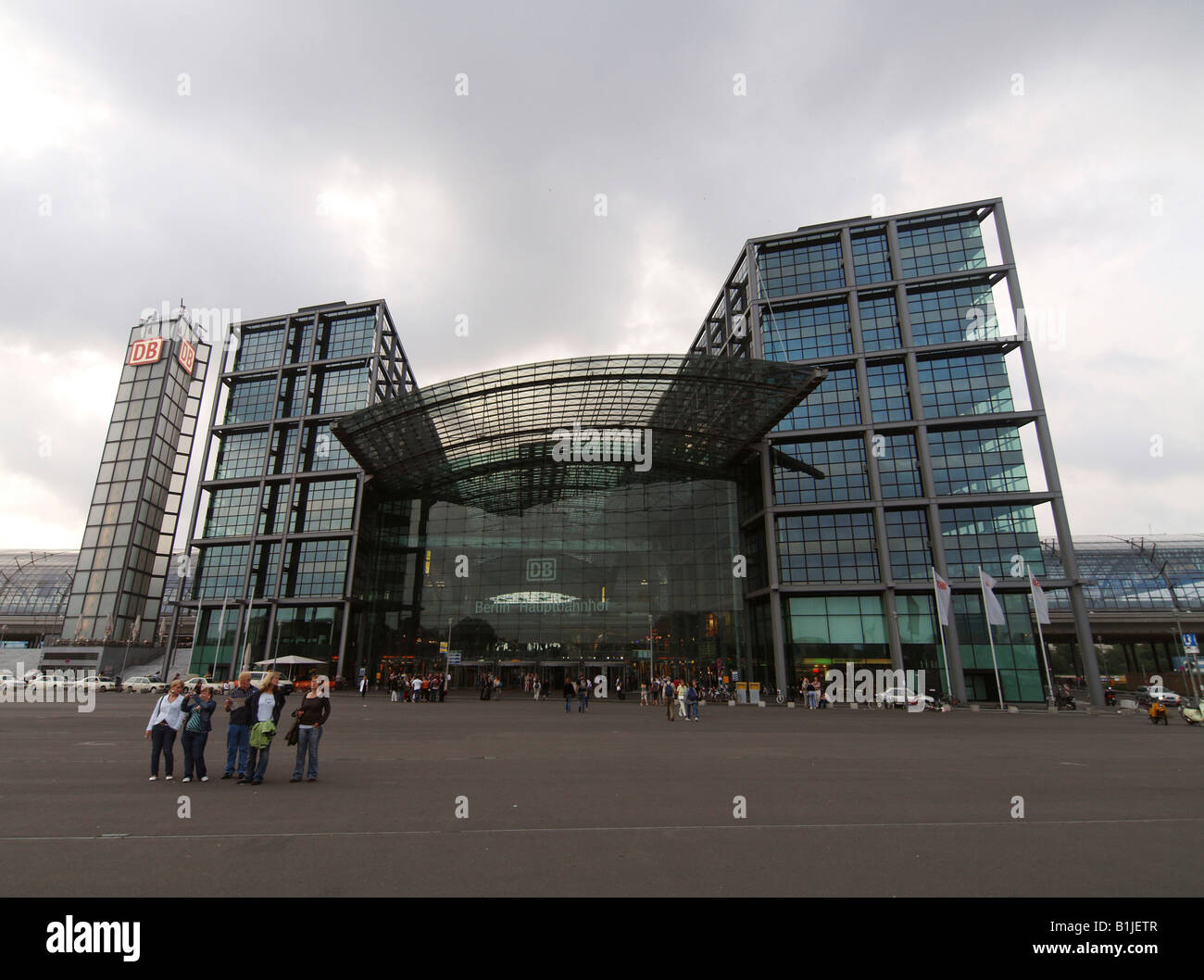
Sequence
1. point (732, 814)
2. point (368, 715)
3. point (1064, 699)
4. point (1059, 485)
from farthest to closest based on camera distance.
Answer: point (1059, 485) → point (1064, 699) → point (368, 715) → point (732, 814)

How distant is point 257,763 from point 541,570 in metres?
43.2

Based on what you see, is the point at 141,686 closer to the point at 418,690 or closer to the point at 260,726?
the point at 418,690

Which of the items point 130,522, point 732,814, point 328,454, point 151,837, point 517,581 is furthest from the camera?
point 130,522

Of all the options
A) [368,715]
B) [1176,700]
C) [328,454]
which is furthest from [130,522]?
[1176,700]

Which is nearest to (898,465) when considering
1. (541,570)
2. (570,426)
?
(570,426)

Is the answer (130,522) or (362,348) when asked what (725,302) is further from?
(130,522)

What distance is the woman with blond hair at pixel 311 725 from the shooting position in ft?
32.3

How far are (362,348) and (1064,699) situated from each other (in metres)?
61.0

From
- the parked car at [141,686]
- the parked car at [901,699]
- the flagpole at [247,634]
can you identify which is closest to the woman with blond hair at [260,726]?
the parked car at [901,699]

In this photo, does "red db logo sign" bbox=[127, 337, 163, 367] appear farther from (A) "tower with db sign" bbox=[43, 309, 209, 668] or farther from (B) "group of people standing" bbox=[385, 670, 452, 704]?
(B) "group of people standing" bbox=[385, 670, 452, 704]

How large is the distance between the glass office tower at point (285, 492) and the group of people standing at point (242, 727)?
44.5m

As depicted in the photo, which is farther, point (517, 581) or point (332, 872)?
point (517, 581)

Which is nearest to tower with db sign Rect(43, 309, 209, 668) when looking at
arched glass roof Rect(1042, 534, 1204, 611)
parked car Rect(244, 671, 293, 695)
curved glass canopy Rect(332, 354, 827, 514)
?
parked car Rect(244, 671, 293, 695)

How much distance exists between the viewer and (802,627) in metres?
44.7
